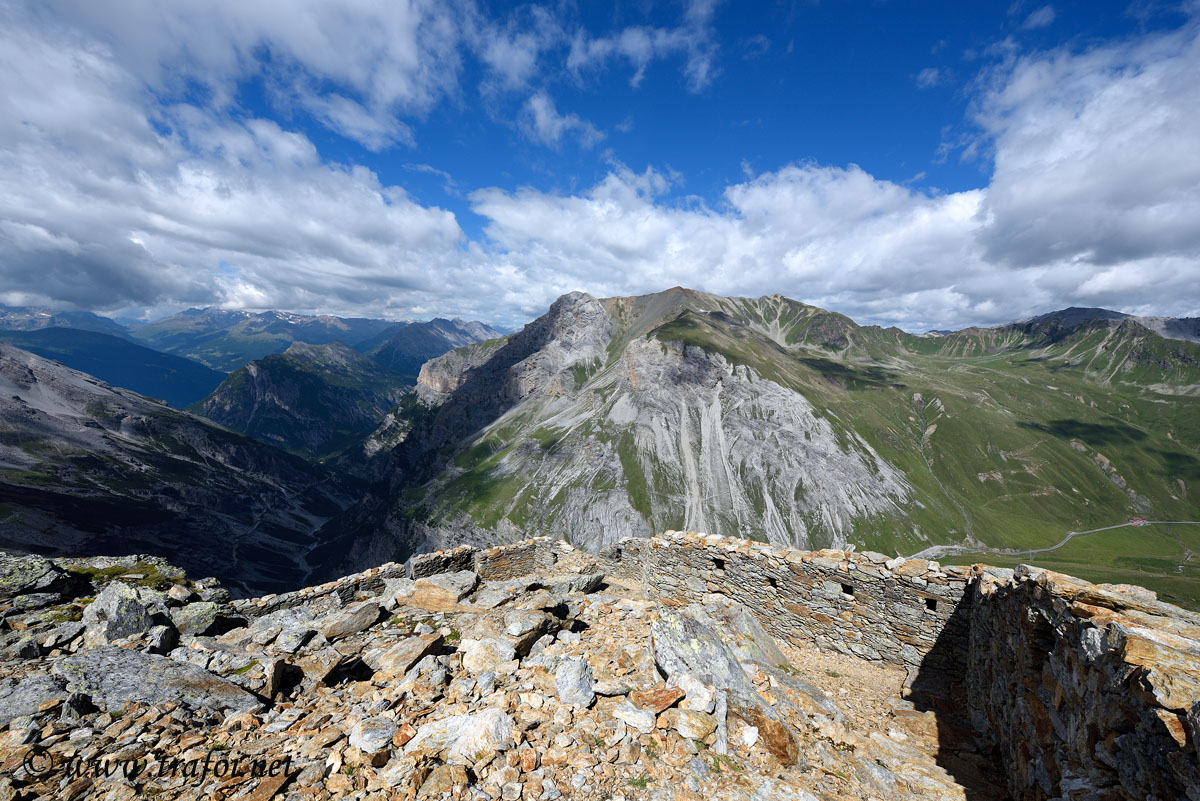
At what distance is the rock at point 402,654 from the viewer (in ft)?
34.0

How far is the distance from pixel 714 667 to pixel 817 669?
8.02 metres

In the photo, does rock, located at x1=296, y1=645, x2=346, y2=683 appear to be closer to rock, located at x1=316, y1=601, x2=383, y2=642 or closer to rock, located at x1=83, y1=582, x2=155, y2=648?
rock, located at x1=316, y1=601, x2=383, y2=642

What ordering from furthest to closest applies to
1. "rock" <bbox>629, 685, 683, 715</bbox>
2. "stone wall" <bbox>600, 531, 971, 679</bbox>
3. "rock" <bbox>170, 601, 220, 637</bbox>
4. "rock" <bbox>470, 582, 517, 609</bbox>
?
"stone wall" <bbox>600, 531, 971, 679</bbox> < "rock" <bbox>470, 582, 517, 609</bbox> < "rock" <bbox>170, 601, 220, 637</bbox> < "rock" <bbox>629, 685, 683, 715</bbox>

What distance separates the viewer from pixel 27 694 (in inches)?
310

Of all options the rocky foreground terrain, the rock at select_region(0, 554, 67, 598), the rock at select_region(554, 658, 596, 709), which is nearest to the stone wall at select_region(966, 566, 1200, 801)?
the rocky foreground terrain

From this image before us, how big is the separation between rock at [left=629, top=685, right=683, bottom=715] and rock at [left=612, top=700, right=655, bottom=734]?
0.69 feet

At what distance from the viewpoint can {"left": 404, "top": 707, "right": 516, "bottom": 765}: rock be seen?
279 inches

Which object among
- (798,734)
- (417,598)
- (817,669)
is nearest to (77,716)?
(417,598)

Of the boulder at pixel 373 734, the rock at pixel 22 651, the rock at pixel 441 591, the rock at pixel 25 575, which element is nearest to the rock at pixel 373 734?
the boulder at pixel 373 734

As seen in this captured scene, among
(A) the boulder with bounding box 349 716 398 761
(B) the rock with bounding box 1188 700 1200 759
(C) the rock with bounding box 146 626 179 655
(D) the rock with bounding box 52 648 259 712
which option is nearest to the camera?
(B) the rock with bounding box 1188 700 1200 759

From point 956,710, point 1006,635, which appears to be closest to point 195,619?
point 1006,635

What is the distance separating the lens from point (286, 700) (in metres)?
9.21

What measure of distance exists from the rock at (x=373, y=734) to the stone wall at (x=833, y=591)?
1261 centimetres

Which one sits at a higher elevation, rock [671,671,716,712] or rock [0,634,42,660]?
rock [671,671,716,712]
